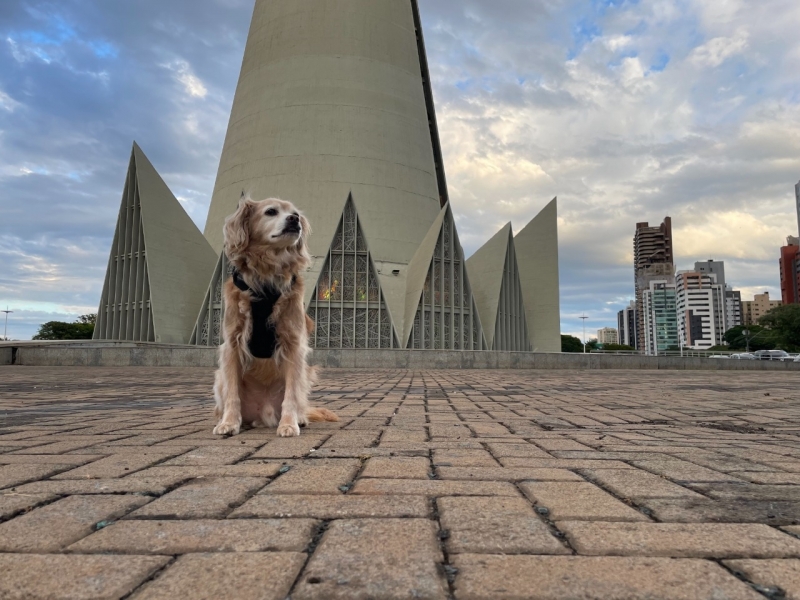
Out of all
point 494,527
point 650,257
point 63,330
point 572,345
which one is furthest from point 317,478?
point 650,257

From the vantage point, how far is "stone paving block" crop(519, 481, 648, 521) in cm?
162

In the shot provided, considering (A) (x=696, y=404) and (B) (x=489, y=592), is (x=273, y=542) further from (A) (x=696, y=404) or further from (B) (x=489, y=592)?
(A) (x=696, y=404)

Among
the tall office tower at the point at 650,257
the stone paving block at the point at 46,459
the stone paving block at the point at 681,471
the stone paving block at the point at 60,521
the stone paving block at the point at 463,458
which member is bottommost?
the stone paving block at the point at 46,459

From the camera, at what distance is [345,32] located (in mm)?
35594

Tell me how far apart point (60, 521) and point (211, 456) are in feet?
3.38

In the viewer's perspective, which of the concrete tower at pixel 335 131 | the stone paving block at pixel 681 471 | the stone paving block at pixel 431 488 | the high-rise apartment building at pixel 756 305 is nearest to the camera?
the stone paving block at pixel 431 488

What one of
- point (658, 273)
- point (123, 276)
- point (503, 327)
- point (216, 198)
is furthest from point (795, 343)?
point (658, 273)

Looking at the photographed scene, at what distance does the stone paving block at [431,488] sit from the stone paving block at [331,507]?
79mm

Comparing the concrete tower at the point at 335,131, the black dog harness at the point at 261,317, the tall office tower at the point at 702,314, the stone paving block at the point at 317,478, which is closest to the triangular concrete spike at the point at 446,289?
the concrete tower at the point at 335,131

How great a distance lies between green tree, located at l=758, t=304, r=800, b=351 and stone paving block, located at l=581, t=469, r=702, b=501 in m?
66.1

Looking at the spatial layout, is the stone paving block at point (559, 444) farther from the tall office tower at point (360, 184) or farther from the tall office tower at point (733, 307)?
the tall office tower at point (733, 307)

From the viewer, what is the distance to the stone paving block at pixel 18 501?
1629mm

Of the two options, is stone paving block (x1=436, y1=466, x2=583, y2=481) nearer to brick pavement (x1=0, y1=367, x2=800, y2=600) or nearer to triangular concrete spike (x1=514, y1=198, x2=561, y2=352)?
brick pavement (x1=0, y1=367, x2=800, y2=600)

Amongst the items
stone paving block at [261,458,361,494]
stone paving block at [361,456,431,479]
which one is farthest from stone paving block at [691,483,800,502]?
stone paving block at [261,458,361,494]
